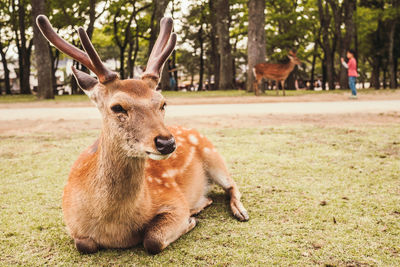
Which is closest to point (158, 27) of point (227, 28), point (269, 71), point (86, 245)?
point (227, 28)

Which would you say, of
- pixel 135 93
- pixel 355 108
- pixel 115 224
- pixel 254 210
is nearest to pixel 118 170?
pixel 115 224

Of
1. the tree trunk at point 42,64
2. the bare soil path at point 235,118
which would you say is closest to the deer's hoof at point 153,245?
the bare soil path at point 235,118

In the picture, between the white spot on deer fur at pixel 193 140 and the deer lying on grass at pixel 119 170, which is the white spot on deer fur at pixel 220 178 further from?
the deer lying on grass at pixel 119 170

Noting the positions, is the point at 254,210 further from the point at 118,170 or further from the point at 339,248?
the point at 118,170

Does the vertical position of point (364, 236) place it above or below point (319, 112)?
below

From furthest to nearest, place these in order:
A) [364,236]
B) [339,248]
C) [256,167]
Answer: [256,167] → [364,236] → [339,248]

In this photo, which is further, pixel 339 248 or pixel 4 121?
pixel 4 121

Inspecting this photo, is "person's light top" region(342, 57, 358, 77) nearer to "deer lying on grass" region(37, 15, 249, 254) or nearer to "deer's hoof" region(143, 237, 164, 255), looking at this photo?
"deer lying on grass" region(37, 15, 249, 254)

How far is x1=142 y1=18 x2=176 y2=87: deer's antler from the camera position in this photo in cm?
250

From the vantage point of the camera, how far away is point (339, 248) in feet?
7.58

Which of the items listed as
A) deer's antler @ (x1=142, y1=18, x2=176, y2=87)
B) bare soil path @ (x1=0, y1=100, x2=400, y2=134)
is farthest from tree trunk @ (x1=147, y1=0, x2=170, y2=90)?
deer's antler @ (x1=142, y1=18, x2=176, y2=87)

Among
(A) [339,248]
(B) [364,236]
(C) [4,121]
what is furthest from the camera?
(C) [4,121]

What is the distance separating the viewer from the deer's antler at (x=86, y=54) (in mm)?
2281

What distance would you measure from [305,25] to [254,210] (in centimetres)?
2599
